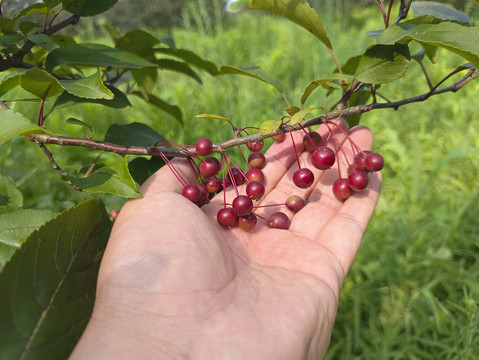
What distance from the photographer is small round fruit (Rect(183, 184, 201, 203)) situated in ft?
4.10

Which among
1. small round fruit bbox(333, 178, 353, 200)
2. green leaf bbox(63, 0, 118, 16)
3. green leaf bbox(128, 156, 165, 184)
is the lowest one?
small round fruit bbox(333, 178, 353, 200)

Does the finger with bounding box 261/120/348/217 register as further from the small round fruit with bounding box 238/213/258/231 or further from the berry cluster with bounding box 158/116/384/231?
the small round fruit with bounding box 238/213/258/231

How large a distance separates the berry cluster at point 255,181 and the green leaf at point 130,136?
0.56 feet

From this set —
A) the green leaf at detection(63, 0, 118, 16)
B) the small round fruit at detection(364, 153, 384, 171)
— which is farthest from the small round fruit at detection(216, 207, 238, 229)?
the green leaf at detection(63, 0, 118, 16)

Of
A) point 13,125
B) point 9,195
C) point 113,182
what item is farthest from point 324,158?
point 9,195

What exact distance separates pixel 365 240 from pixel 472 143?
1407mm

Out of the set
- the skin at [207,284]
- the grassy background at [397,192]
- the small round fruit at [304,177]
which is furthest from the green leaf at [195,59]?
the small round fruit at [304,177]

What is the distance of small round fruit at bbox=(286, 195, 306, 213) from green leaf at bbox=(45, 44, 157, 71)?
2.22 feet

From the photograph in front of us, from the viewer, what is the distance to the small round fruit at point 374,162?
128 centimetres

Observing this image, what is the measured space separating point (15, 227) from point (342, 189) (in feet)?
3.30

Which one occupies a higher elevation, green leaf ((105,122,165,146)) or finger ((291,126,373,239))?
green leaf ((105,122,165,146))

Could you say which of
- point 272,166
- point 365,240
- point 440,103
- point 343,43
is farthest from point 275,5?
point 343,43

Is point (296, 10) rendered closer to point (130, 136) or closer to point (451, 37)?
point (451, 37)

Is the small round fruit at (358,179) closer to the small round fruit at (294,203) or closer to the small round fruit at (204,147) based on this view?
the small round fruit at (294,203)
